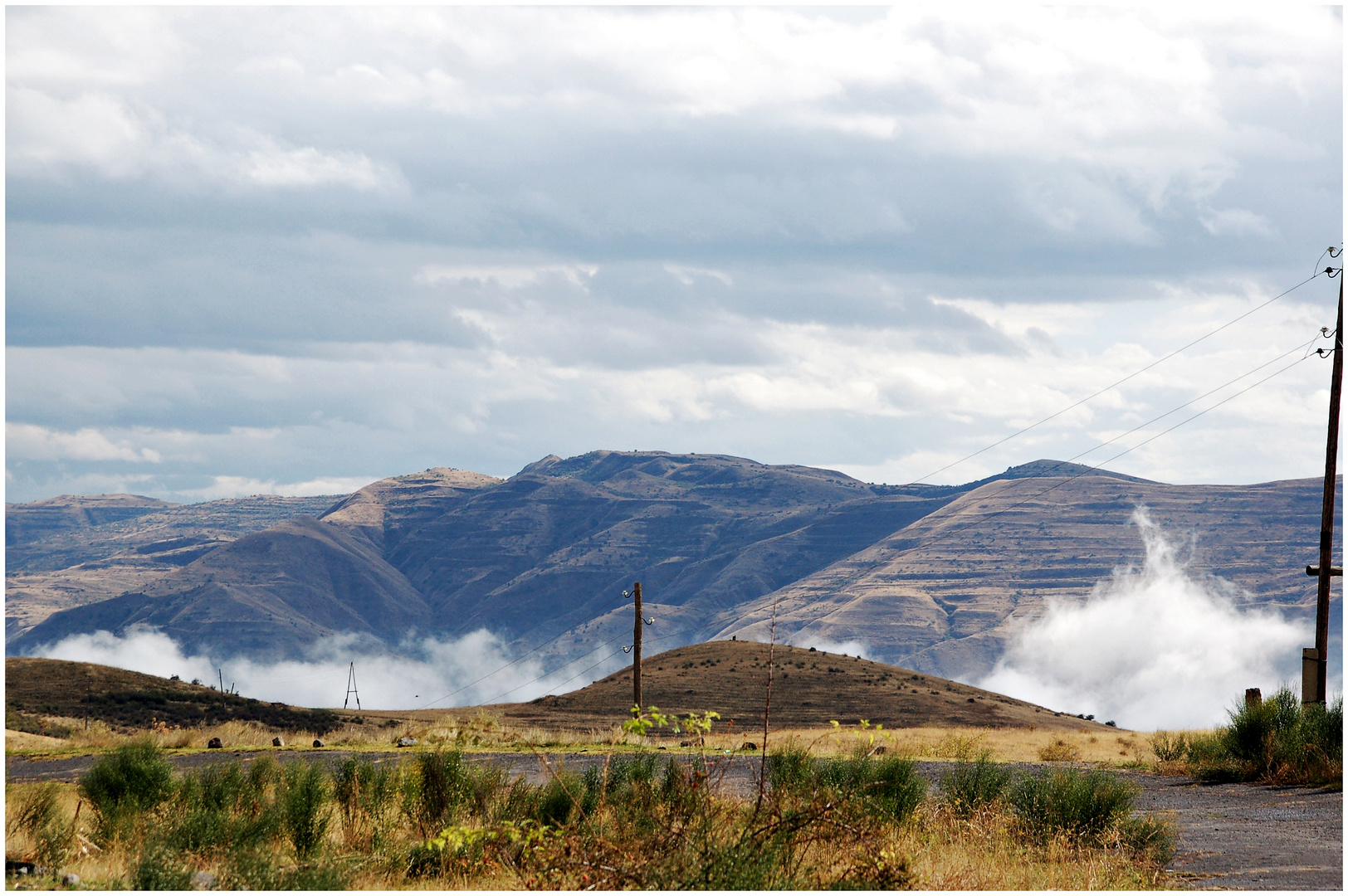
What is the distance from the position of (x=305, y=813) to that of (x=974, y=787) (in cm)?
874

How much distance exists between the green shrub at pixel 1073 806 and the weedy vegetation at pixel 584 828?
27mm

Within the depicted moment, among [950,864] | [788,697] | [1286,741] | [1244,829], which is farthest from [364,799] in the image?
[788,697]

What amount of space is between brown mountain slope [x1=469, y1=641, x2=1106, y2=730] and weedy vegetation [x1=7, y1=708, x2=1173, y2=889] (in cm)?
5316

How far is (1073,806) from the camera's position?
14062mm

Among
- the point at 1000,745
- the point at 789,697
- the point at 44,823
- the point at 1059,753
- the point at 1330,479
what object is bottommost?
the point at 789,697

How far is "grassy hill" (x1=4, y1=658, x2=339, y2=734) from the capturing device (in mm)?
55469

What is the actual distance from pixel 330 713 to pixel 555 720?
1380 cm

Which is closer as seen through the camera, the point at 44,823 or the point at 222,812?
the point at 44,823

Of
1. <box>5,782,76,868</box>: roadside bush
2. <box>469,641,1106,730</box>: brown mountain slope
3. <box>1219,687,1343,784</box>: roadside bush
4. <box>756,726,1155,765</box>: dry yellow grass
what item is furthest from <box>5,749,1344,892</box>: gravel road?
<box>469,641,1106,730</box>: brown mountain slope

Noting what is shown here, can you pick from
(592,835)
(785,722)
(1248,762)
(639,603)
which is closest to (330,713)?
(639,603)

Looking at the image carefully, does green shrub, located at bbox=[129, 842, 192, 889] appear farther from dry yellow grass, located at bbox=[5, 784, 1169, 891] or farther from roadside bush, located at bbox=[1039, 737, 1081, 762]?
roadside bush, located at bbox=[1039, 737, 1081, 762]

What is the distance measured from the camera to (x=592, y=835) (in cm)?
1045

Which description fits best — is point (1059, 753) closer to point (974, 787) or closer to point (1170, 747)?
point (1170, 747)

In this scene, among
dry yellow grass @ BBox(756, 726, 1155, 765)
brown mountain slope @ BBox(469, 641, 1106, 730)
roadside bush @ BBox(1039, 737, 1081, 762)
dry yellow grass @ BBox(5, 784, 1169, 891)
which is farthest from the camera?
brown mountain slope @ BBox(469, 641, 1106, 730)
